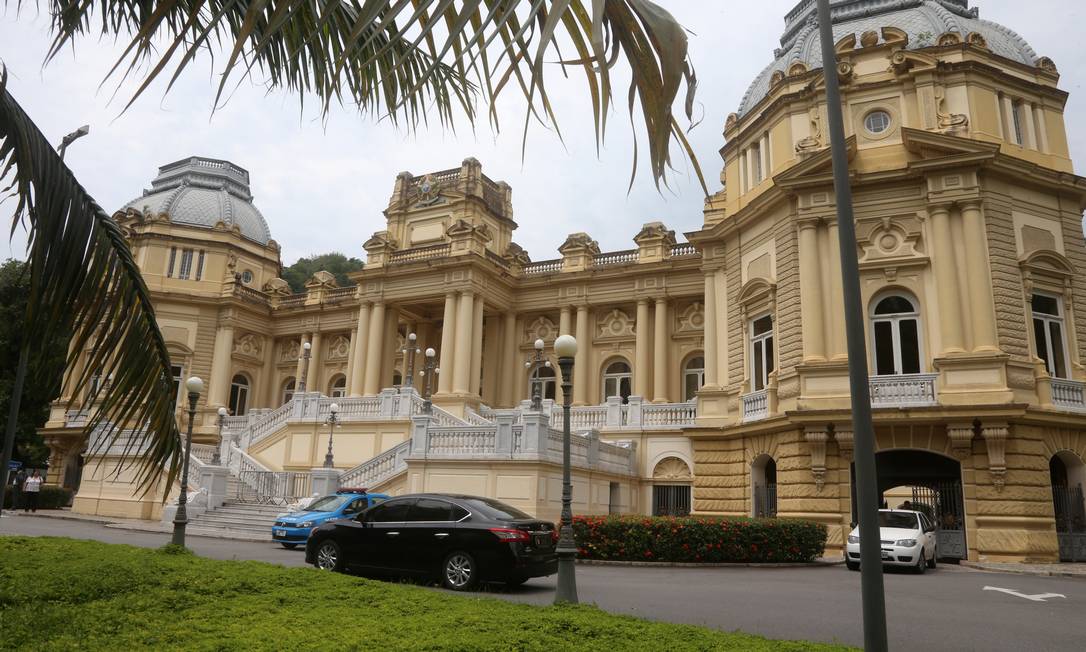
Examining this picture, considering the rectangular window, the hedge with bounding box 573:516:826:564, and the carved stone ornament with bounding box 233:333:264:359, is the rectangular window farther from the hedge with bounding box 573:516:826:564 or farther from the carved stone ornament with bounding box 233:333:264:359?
the hedge with bounding box 573:516:826:564

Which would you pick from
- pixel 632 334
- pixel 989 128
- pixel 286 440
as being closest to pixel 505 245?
pixel 632 334

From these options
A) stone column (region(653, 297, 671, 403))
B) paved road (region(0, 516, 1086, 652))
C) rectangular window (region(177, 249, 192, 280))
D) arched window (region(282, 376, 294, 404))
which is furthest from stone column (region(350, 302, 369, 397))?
paved road (region(0, 516, 1086, 652))

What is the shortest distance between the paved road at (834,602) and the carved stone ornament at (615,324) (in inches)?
698

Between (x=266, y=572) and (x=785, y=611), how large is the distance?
265 inches

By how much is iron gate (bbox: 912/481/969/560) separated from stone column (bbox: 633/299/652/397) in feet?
43.4

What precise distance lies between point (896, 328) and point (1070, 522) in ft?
19.9

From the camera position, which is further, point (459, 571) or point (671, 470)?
point (671, 470)

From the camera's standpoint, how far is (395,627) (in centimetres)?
678

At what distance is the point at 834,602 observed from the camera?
1094 cm

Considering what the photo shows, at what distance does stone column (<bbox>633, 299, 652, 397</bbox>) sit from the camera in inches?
1256

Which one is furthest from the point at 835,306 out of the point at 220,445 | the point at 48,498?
the point at 48,498

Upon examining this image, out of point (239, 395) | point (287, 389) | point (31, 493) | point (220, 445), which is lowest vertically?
point (31, 493)

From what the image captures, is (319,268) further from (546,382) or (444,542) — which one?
(444,542)

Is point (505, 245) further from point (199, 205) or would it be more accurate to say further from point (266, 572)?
point (266, 572)
